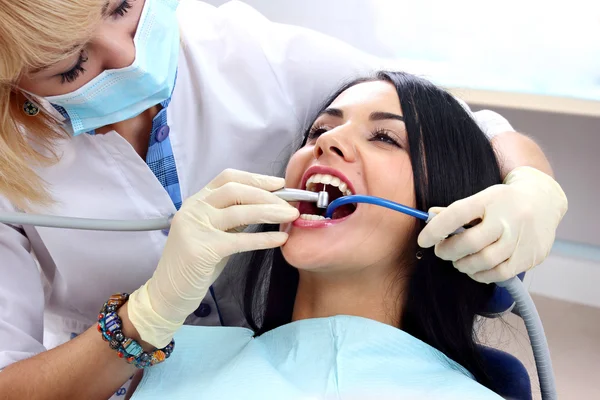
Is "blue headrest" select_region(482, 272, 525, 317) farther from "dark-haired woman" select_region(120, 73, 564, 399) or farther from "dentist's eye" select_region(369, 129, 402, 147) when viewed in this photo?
"dentist's eye" select_region(369, 129, 402, 147)

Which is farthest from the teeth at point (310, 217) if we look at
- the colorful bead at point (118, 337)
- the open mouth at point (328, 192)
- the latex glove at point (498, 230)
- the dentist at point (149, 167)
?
the colorful bead at point (118, 337)

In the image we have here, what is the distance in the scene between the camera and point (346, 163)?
125 centimetres

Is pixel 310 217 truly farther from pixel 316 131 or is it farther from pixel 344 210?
pixel 316 131

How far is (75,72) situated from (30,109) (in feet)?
0.53

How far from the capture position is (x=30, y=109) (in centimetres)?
125

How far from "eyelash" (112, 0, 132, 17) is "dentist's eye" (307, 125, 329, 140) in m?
0.48

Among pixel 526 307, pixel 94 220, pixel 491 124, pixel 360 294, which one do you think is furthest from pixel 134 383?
pixel 491 124

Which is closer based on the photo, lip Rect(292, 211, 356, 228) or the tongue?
lip Rect(292, 211, 356, 228)

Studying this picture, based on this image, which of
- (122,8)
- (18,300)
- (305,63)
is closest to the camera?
(122,8)

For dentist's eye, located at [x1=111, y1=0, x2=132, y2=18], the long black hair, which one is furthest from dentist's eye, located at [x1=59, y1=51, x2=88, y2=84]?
the long black hair

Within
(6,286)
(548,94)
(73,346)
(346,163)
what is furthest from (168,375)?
(548,94)

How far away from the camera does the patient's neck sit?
1326 mm

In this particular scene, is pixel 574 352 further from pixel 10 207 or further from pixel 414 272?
pixel 10 207

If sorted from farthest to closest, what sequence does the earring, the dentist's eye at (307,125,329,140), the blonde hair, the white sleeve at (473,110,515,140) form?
the white sleeve at (473,110,515,140)
the dentist's eye at (307,125,329,140)
the earring
the blonde hair
